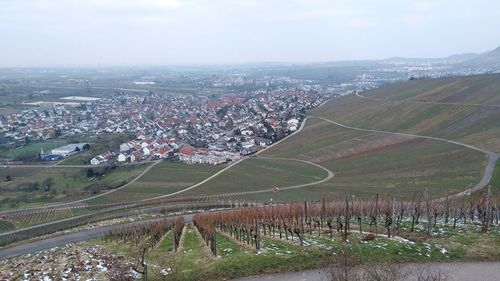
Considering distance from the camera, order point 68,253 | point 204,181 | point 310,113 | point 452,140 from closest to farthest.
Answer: point 68,253 → point 204,181 → point 452,140 → point 310,113

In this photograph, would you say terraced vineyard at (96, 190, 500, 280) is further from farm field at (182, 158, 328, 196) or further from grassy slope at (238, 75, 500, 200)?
farm field at (182, 158, 328, 196)

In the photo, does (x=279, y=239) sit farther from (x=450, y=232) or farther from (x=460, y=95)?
(x=460, y=95)

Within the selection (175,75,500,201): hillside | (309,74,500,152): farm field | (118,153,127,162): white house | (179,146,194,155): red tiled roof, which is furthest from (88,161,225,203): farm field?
(309,74,500,152): farm field

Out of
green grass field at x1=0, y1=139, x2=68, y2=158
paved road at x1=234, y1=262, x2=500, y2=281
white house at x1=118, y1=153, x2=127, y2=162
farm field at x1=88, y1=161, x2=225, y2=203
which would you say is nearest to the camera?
paved road at x1=234, y1=262, x2=500, y2=281

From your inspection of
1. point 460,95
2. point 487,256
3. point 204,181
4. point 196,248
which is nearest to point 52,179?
point 204,181

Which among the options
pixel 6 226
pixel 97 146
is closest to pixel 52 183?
pixel 6 226
